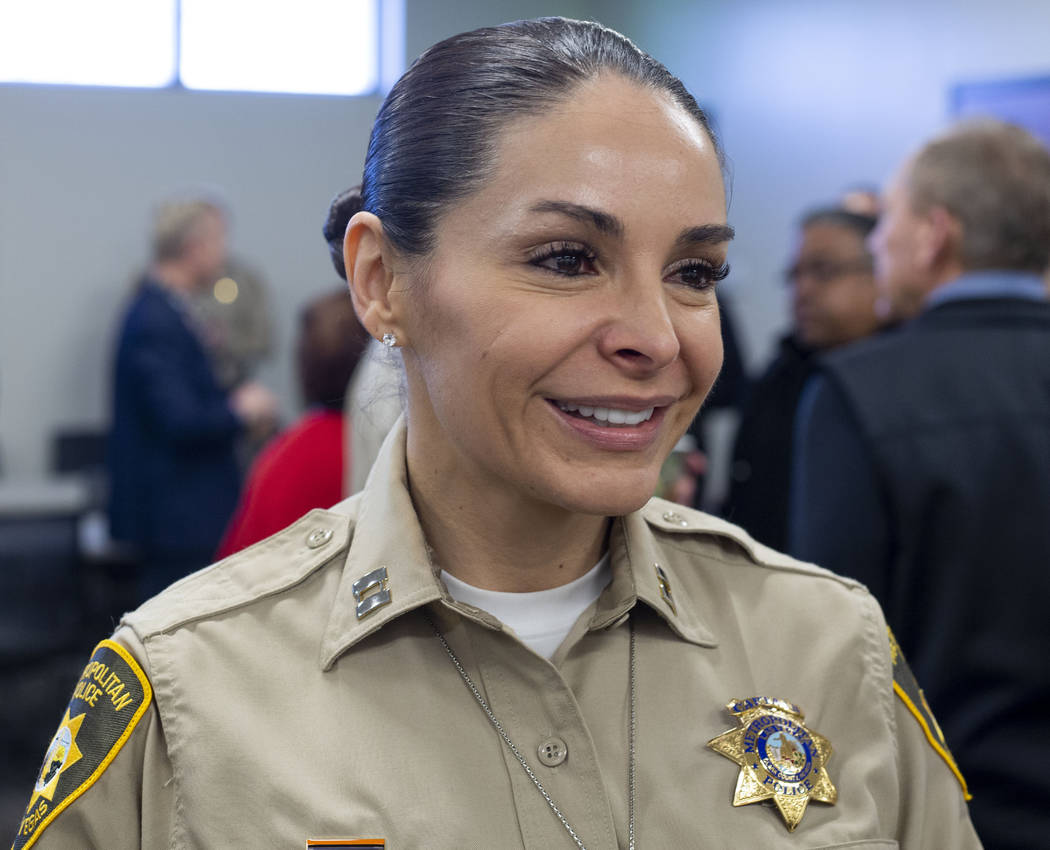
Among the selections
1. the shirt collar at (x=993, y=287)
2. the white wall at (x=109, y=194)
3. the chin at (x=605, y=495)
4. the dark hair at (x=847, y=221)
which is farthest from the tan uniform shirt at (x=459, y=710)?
the white wall at (x=109, y=194)

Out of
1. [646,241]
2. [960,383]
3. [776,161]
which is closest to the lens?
[646,241]

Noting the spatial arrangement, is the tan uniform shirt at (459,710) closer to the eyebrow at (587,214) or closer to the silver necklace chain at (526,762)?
the silver necklace chain at (526,762)

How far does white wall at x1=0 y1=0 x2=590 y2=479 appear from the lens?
6.25m

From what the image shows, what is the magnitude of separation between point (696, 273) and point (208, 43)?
19.8ft

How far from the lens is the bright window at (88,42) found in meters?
6.15

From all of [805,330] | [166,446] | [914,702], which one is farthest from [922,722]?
[166,446]

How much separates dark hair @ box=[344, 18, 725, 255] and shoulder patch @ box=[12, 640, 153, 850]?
47 cm

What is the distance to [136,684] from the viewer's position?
1095 millimetres

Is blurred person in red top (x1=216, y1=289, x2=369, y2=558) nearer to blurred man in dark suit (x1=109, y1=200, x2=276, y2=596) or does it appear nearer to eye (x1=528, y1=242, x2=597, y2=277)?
eye (x1=528, y1=242, x2=597, y2=277)

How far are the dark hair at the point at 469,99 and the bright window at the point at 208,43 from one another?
18.8 feet

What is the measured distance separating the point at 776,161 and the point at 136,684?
234 inches

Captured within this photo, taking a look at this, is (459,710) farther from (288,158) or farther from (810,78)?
(288,158)

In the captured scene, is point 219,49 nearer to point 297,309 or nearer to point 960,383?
point 297,309

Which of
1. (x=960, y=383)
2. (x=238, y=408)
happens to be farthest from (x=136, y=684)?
(x=238, y=408)
